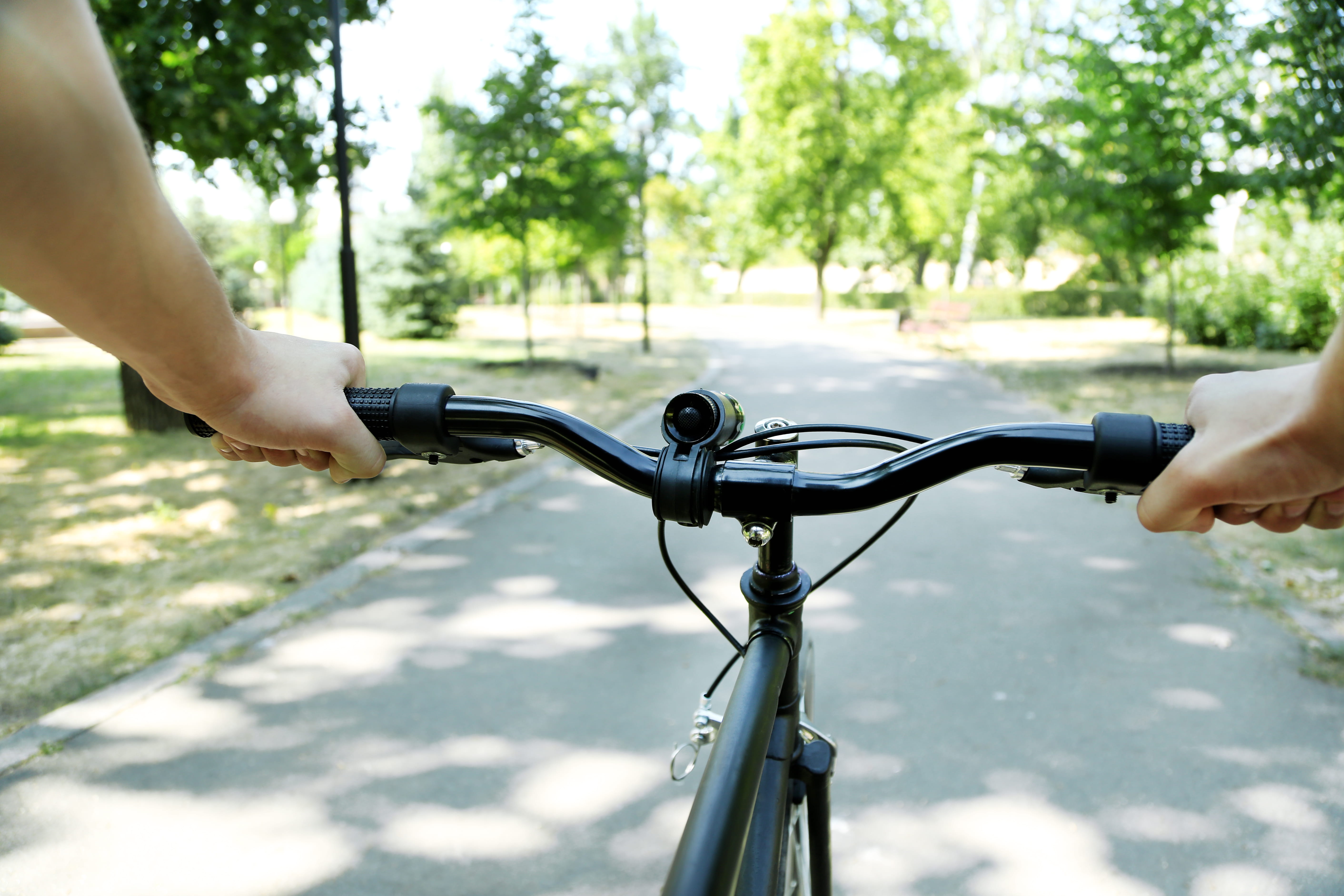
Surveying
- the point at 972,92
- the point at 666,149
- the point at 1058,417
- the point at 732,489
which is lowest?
the point at 1058,417

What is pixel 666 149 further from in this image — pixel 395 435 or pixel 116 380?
pixel 395 435

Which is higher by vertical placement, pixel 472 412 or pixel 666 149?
pixel 666 149

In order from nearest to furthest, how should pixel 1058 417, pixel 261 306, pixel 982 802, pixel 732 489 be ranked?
pixel 732 489 → pixel 982 802 → pixel 1058 417 → pixel 261 306

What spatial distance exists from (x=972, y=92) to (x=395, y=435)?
140ft

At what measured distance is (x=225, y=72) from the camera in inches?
329

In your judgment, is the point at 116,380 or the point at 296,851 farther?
the point at 116,380

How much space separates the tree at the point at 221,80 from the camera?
7.88 meters

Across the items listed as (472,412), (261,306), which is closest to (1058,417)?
(472,412)

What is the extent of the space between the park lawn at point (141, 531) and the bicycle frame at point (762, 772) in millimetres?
3399

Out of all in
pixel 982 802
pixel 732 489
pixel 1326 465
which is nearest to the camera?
pixel 1326 465

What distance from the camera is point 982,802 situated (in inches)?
121

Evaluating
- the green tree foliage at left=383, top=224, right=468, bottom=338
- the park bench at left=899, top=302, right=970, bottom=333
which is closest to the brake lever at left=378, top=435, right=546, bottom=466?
the park bench at left=899, top=302, right=970, bottom=333

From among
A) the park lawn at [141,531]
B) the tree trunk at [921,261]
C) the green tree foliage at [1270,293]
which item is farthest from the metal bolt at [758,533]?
the tree trunk at [921,261]

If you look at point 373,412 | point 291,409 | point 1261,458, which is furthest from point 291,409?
point 1261,458
